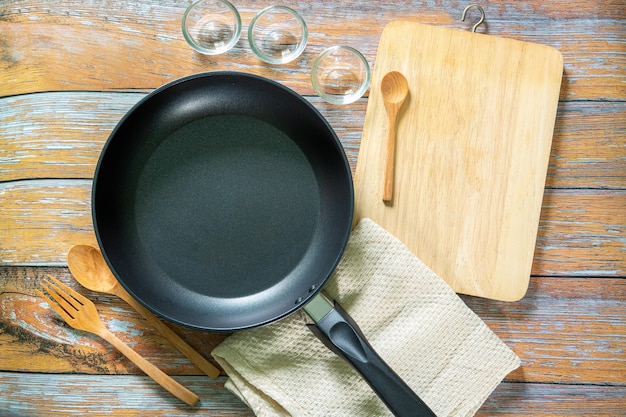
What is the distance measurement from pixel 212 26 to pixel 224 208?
0.91ft

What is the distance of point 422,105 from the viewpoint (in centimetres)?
88

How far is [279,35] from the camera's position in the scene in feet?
2.96

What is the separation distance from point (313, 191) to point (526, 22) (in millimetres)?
423

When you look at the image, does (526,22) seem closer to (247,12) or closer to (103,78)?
(247,12)

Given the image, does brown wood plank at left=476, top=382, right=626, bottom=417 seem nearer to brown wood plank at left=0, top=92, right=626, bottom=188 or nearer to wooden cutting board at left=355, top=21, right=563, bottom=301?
wooden cutting board at left=355, top=21, right=563, bottom=301

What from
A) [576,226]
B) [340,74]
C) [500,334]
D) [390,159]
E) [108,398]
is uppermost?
[340,74]

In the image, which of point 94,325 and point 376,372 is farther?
point 94,325

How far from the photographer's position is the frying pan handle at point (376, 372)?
77cm

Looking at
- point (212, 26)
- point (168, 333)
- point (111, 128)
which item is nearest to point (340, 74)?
point (212, 26)

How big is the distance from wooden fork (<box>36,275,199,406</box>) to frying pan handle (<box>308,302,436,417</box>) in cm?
26

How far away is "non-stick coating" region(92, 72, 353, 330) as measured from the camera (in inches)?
34.8

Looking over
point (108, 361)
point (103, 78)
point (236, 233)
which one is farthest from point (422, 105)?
point (108, 361)

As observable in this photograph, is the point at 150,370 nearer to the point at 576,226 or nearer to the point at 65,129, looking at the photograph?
the point at 65,129

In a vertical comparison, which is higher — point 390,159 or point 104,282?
point 390,159
